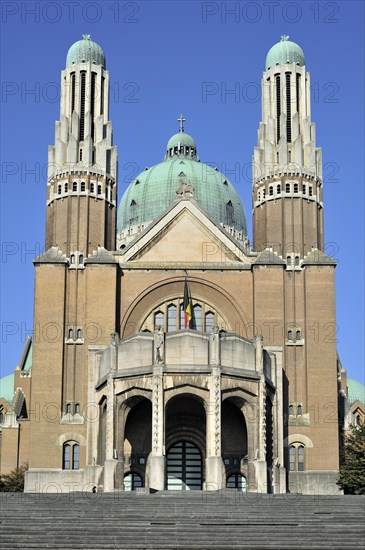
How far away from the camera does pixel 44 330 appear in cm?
6644

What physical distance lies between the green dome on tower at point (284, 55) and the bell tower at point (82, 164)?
10481mm

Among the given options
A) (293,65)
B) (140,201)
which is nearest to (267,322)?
(293,65)

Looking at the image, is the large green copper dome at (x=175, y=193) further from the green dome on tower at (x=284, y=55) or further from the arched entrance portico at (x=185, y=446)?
the arched entrance portico at (x=185, y=446)

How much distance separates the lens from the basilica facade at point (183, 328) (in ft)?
197

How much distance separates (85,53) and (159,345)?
22705mm

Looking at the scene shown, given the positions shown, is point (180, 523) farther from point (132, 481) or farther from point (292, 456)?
point (292, 456)

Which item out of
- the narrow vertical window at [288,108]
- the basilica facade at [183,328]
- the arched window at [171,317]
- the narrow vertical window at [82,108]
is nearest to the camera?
the basilica facade at [183,328]

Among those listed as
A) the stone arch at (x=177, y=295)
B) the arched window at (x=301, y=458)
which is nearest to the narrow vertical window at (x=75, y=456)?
the stone arch at (x=177, y=295)

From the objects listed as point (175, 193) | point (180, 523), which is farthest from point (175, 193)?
point (180, 523)

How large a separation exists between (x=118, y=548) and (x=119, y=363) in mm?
22928

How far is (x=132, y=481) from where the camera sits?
63.1 metres

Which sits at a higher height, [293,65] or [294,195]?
[293,65]

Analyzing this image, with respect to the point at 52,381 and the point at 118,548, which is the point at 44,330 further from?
the point at 118,548

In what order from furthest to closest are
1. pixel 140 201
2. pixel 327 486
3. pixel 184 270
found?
pixel 140 201, pixel 184 270, pixel 327 486
